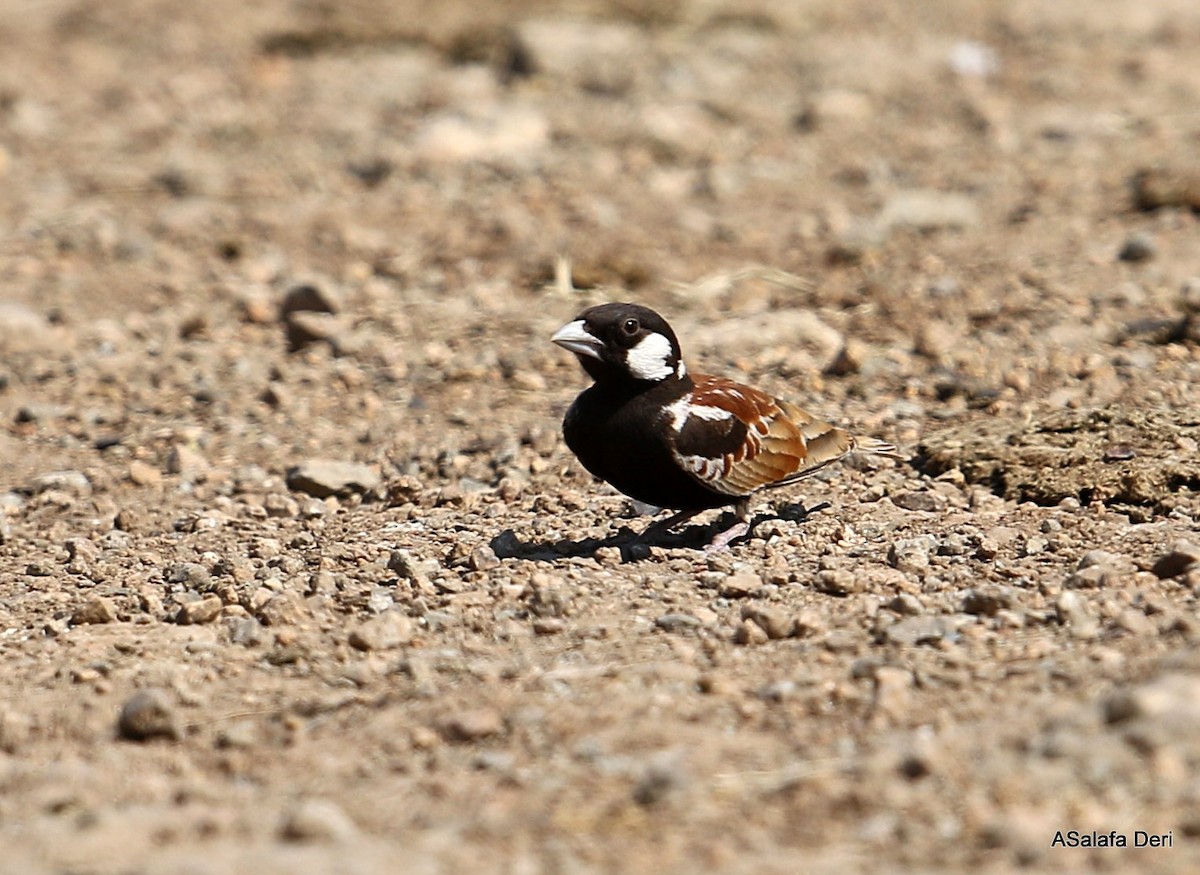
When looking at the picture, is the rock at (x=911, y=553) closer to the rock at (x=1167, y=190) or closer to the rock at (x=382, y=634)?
the rock at (x=382, y=634)

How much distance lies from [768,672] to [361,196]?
7398 millimetres

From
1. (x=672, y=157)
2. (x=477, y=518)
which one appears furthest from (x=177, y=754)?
(x=672, y=157)

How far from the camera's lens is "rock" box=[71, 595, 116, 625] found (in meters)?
5.77

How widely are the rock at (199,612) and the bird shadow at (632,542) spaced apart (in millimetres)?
1058

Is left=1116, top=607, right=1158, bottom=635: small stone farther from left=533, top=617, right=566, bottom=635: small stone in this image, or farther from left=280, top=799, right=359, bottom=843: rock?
left=280, top=799, right=359, bottom=843: rock

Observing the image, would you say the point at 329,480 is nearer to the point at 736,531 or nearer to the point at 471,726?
the point at 736,531

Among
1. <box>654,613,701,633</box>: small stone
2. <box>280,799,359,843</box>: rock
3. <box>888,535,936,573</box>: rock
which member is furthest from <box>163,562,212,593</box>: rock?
<box>888,535,936,573</box>: rock

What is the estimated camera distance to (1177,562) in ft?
18.0

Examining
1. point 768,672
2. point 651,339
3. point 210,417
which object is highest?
point 651,339

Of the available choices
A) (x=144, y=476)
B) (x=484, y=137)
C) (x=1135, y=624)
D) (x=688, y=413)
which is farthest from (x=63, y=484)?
(x=484, y=137)

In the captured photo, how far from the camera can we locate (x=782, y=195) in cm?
1161

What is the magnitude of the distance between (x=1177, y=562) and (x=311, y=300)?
555 cm

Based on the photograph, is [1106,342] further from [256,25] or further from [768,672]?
[256,25]

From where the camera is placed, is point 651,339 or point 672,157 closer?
point 651,339
